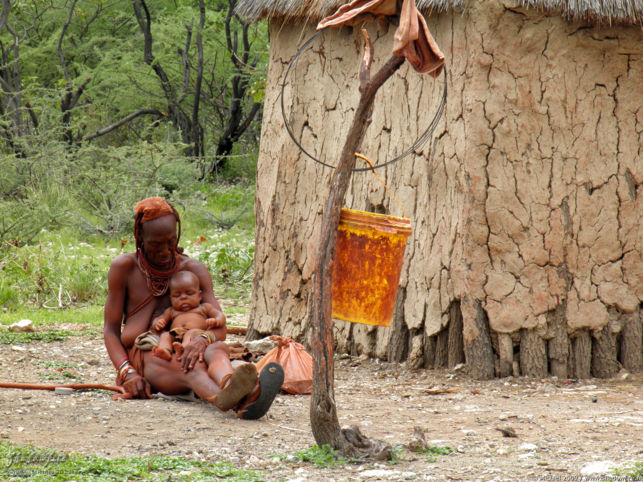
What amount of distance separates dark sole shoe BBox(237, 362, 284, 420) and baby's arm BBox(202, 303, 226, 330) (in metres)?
0.60

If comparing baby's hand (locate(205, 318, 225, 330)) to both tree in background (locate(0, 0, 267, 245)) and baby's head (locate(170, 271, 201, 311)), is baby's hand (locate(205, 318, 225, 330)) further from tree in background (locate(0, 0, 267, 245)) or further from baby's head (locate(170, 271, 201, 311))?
tree in background (locate(0, 0, 267, 245))

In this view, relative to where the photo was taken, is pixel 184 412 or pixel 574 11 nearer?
pixel 184 412

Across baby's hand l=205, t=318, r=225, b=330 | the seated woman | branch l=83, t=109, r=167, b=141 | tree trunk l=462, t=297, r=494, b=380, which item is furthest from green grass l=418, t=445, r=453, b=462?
branch l=83, t=109, r=167, b=141

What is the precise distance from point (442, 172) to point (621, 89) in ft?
3.84

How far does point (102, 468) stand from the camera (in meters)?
2.81

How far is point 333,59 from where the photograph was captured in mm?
5434

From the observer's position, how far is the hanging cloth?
2.85m

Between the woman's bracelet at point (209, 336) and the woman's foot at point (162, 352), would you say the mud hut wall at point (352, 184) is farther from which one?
the woman's foot at point (162, 352)

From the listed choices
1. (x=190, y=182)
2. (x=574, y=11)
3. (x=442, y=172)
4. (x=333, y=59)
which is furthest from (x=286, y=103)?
(x=190, y=182)

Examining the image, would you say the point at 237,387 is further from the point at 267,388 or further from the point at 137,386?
the point at 137,386

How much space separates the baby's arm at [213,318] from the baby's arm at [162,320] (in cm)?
19

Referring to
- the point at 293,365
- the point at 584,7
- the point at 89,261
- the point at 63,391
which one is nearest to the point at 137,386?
the point at 63,391

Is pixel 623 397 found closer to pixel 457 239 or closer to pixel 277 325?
pixel 457 239

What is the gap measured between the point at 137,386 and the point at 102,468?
4.34 feet
